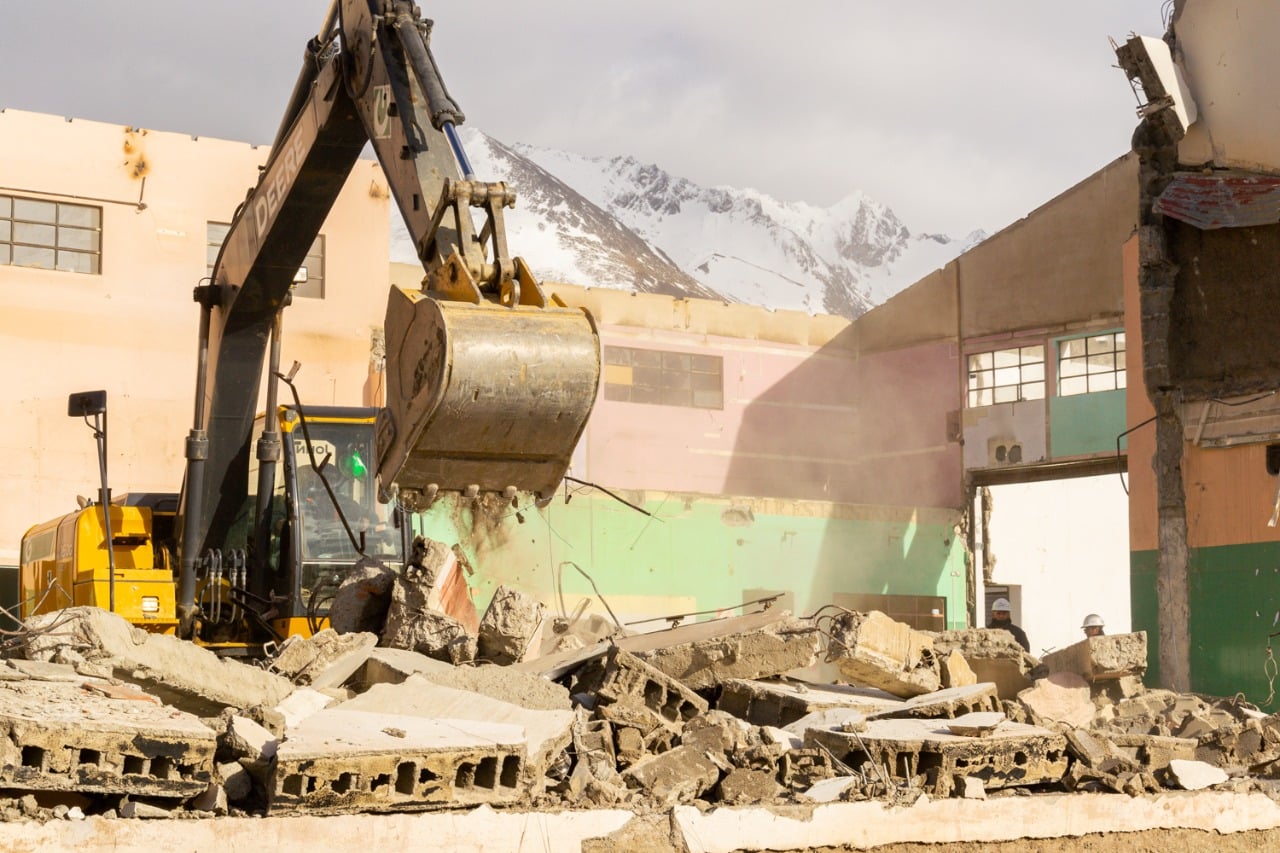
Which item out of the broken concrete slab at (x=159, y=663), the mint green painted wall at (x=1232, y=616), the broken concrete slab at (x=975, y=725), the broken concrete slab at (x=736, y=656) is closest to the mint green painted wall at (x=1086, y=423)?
the mint green painted wall at (x=1232, y=616)

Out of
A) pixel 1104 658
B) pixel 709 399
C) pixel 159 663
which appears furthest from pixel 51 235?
pixel 1104 658

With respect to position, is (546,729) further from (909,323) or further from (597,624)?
(909,323)

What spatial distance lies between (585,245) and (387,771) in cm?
8953

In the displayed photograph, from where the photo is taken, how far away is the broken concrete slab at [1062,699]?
444 inches

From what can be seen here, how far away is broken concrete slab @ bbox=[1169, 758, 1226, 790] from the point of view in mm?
9109

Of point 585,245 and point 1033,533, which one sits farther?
point 585,245

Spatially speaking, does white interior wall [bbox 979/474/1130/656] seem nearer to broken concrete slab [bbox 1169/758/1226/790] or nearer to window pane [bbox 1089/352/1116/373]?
window pane [bbox 1089/352/1116/373]

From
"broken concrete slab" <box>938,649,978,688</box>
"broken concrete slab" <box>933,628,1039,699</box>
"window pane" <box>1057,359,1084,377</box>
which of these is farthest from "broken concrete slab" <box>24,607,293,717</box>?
"window pane" <box>1057,359,1084,377</box>

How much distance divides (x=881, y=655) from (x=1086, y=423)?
56.2 ft

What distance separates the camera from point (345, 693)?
334 inches

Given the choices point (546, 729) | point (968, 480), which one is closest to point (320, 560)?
point (546, 729)

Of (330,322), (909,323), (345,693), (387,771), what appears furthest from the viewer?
(909,323)

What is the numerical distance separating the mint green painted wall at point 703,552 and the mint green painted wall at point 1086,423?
7.84 ft

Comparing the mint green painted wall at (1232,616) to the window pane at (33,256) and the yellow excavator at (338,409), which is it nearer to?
the yellow excavator at (338,409)
